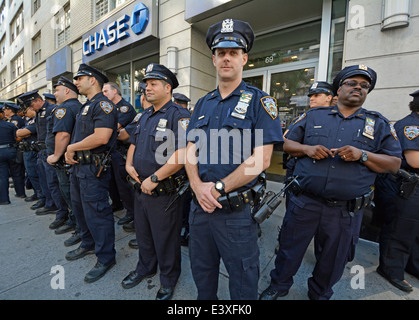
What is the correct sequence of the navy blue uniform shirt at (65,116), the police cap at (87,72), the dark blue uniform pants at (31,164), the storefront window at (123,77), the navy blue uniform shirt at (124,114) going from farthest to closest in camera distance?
the storefront window at (123,77), the dark blue uniform pants at (31,164), the navy blue uniform shirt at (124,114), the navy blue uniform shirt at (65,116), the police cap at (87,72)

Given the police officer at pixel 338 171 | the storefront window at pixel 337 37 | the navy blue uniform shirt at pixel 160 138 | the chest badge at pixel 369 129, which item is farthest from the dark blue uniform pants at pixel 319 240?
the storefront window at pixel 337 37

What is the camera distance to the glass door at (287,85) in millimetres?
4488

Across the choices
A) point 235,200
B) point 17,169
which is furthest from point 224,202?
point 17,169

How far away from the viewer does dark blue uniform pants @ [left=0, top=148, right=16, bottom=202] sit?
414 cm

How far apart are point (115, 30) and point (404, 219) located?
7825 mm

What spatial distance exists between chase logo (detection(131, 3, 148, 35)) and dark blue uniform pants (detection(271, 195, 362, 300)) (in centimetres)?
579

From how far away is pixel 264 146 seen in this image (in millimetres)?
1263

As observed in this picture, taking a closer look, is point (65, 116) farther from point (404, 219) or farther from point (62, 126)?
point (404, 219)

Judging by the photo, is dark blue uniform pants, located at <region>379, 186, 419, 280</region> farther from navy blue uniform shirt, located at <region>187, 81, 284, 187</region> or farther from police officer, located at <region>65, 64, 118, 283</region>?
police officer, located at <region>65, 64, 118, 283</region>

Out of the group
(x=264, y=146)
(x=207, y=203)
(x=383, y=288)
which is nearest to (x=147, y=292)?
(x=207, y=203)

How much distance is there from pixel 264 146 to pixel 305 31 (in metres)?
4.64

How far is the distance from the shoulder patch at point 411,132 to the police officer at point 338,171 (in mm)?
572

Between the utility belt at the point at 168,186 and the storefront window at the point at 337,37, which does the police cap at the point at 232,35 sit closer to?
the utility belt at the point at 168,186

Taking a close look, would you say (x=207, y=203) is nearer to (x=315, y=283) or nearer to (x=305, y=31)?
(x=315, y=283)
